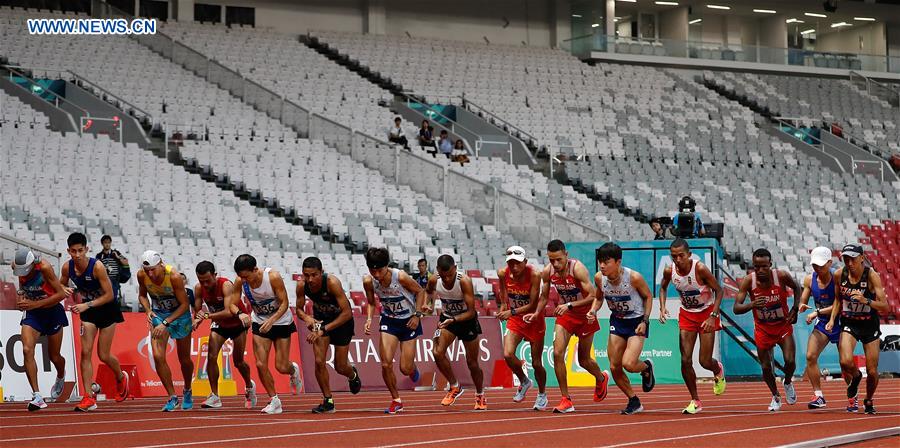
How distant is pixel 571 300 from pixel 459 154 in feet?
66.7

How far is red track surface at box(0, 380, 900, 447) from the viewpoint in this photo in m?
11.6

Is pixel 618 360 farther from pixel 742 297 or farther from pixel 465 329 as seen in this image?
pixel 465 329

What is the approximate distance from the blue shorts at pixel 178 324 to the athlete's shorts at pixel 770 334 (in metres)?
6.85

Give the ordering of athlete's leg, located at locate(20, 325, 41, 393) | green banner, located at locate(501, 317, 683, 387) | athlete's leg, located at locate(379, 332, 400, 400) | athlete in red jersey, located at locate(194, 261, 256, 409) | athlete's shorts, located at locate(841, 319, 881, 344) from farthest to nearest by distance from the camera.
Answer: green banner, located at locate(501, 317, 683, 387)
athlete in red jersey, located at locate(194, 261, 256, 409)
athlete's leg, located at locate(20, 325, 41, 393)
athlete's leg, located at locate(379, 332, 400, 400)
athlete's shorts, located at locate(841, 319, 881, 344)

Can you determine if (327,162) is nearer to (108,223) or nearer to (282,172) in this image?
(282,172)

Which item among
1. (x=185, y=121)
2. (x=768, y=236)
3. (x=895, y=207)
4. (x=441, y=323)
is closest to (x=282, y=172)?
(x=185, y=121)

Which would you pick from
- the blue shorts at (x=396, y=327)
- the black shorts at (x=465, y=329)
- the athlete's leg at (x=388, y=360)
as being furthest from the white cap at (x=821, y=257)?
the athlete's leg at (x=388, y=360)

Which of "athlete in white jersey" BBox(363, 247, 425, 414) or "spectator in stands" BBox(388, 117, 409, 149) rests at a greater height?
"spectator in stands" BBox(388, 117, 409, 149)

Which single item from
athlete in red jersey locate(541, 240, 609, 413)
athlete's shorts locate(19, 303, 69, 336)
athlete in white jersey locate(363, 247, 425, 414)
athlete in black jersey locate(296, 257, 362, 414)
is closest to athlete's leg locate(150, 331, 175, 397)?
athlete's shorts locate(19, 303, 69, 336)

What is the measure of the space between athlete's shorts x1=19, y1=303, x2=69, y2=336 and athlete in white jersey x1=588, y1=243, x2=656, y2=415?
6.24 meters

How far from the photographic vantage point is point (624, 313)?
15.6 m

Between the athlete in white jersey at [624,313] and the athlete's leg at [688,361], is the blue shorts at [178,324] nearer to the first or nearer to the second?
the athlete in white jersey at [624,313]

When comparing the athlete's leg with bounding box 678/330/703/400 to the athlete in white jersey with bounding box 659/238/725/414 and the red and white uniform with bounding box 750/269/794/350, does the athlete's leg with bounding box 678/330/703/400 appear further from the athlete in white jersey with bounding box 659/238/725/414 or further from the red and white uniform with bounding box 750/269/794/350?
the red and white uniform with bounding box 750/269/794/350

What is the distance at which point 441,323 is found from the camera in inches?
665
